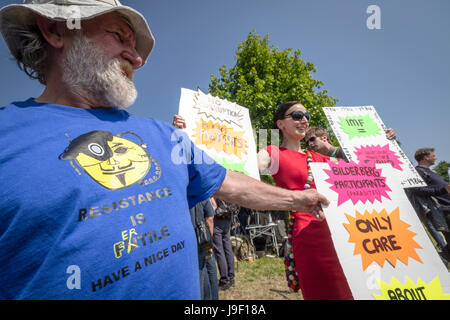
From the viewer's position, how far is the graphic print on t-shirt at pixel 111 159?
85 cm

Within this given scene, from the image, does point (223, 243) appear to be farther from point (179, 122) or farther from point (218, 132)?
point (179, 122)

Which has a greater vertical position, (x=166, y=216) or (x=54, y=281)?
(x=166, y=216)

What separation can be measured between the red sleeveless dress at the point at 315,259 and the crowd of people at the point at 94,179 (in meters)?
0.33

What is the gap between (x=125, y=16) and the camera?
131cm

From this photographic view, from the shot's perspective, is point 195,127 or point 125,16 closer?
point 125,16

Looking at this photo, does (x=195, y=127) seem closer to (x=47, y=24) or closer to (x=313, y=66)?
(x=47, y=24)

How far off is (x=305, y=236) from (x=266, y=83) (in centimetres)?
1053

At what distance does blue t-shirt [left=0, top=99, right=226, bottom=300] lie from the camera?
0.71 metres

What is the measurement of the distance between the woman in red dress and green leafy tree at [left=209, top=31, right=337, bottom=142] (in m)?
8.02

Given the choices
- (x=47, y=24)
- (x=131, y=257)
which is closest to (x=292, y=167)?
(x=131, y=257)

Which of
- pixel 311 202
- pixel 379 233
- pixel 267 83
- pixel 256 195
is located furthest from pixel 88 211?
pixel 267 83

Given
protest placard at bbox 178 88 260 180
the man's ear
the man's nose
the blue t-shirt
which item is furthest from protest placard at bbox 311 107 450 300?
the man's ear
